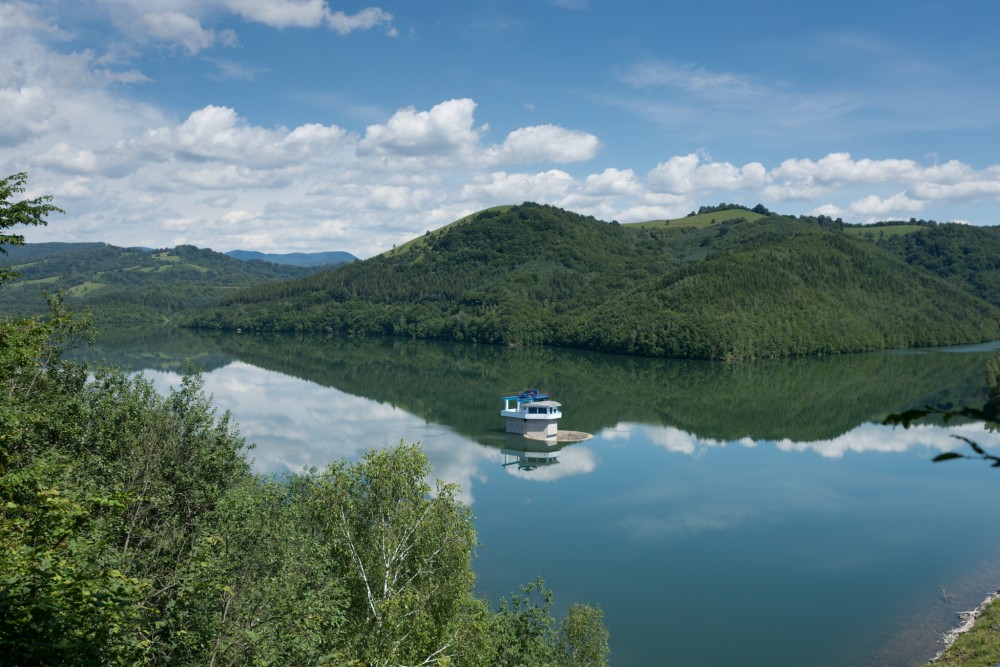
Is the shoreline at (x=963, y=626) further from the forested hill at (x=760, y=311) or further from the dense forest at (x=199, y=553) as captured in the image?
the forested hill at (x=760, y=311)

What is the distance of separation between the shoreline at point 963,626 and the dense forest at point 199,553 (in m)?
15.0

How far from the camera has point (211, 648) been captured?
13883mm

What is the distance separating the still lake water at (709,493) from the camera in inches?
1314

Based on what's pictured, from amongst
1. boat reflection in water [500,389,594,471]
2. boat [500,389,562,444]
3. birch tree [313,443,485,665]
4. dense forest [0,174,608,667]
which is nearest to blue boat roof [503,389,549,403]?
boat reflection in water [500,389,594,471]

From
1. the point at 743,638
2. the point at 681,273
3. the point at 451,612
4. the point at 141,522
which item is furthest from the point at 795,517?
the point at 681,273

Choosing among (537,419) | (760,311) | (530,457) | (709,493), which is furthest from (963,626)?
(760,311)

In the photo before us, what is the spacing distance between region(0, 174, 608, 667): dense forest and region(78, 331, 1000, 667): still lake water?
18.8ft

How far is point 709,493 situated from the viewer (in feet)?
177

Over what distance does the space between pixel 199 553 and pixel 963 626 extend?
32.8 meters

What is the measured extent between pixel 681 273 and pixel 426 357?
7171cm

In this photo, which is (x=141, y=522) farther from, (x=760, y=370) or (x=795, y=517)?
(x=760, y=370)

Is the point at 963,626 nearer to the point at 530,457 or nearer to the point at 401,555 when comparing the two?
the point at 401,555

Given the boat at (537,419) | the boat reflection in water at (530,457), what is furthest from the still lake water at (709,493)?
the boat at (537,419)

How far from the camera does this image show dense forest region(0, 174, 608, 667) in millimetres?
9555
